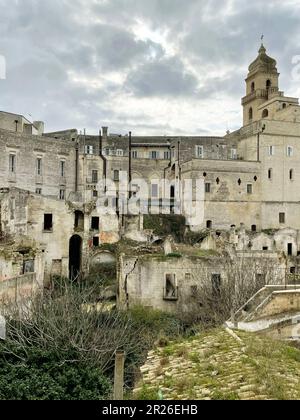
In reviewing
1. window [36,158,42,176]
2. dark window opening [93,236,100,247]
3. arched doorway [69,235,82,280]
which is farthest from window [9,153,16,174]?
dark window opening [93,236,100,247]

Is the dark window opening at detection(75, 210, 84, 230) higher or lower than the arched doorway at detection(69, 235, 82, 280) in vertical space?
higher

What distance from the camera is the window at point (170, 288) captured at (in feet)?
81.4

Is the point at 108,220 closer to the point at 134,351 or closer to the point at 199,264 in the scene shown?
the point at 199,264

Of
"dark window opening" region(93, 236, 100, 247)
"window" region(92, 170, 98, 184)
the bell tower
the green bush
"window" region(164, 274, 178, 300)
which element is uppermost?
the bell tower

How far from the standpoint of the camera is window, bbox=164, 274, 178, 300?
24.8 metres

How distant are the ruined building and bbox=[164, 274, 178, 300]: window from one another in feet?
21.9

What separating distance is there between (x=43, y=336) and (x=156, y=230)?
24516 mm

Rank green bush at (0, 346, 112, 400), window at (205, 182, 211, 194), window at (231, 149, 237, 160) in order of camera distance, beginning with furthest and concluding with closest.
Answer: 1. window at (231, 149, 237, 160)
2. window at (205, 182, 211, 194)
3. green bush at (0, 346, 112, 400)

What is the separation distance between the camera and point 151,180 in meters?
48.5

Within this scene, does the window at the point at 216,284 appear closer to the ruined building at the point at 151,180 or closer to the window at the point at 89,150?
the ruined building at the point at 151,180

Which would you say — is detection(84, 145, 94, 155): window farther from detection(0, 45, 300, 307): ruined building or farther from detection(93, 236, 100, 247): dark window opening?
detection(93, 236, 100, 247): dark window opening

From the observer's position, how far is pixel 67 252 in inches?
1319

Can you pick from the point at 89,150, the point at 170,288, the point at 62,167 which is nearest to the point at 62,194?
the point at 62,167
